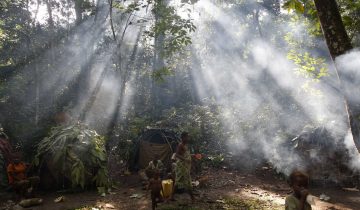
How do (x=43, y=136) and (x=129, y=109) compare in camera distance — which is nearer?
(x=43, y=136)

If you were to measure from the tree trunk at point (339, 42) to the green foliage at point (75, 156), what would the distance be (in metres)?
7.63

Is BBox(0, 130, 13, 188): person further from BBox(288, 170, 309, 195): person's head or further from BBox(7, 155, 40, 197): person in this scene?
BBox(288, 170, 309, 195): person's head

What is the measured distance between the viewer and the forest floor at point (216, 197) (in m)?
7.65

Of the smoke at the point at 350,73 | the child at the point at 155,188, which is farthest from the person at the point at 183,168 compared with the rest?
the smoke at the point at 350,73

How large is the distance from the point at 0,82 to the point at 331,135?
54.0 feet

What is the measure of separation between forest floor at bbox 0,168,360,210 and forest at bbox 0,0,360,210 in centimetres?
6

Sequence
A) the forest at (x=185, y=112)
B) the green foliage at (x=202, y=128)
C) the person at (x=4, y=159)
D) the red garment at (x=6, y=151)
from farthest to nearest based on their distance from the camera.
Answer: the green foliage at (x=202, y=128) → the red garment at (x=6, y=151) → the person at (x=4, y=159) → the forest at (x=185, y=112)

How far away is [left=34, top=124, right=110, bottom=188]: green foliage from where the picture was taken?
8.99m

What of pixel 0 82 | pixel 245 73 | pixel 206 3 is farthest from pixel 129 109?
pixel 206 3

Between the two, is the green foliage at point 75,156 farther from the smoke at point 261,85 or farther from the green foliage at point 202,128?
the smoke at point 261,85

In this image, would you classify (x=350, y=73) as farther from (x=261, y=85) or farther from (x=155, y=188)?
(x=261, y=85)

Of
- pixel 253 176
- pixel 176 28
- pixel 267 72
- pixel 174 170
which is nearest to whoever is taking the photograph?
pixel 174 170

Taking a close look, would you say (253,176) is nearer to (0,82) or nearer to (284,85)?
(284,85)

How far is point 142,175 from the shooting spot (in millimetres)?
10250
